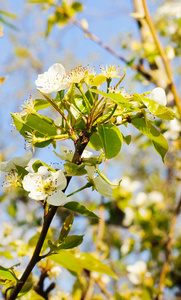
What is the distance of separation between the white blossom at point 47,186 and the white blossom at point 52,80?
0.42ft

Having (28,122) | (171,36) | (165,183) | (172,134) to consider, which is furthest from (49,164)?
(165,183)

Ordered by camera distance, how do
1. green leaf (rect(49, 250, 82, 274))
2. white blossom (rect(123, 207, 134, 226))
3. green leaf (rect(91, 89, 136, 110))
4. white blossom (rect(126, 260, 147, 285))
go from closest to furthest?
green leaf (rect(91, 89, 136, 110)), green leaf (rect(49, 250, 82, 274)), white blossom (rect(126, 260, 147, 285)), white blossom (rect(123, 207, 134, 226))

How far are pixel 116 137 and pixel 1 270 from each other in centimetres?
26

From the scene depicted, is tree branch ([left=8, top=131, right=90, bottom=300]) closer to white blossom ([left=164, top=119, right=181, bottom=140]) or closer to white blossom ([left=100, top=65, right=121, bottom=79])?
white blossom ([left=100, top=65, right=121, bottom=79])

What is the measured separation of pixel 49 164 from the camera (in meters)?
0.51

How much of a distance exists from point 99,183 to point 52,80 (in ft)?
0.58

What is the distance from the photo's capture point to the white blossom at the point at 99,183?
1.59 feet

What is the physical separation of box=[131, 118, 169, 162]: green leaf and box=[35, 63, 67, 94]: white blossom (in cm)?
13

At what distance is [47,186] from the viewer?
0.47 metres

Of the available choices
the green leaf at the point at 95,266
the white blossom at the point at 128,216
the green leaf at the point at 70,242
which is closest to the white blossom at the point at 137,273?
the white blossom at the point at 128,216

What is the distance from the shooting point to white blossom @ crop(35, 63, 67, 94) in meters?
0.50

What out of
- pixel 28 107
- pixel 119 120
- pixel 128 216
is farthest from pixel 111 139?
pixel 128 216

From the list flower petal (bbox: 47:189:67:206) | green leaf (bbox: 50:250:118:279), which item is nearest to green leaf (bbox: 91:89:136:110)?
flower petal (bbox: 47:189:67:206)

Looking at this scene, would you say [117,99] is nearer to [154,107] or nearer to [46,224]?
[154,107]
